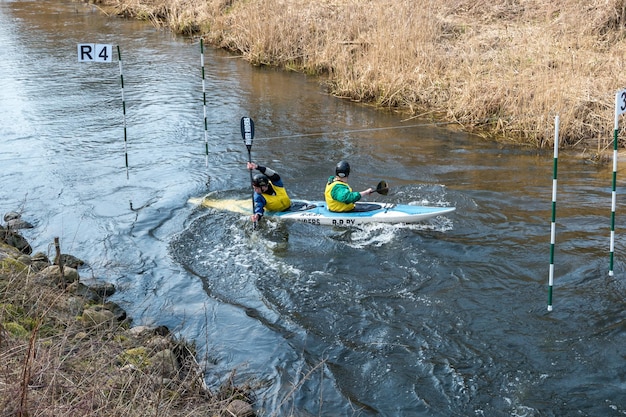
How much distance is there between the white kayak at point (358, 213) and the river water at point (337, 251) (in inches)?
5.2

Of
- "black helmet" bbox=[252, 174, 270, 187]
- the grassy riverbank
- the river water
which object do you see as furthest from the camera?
the grassy riverbank

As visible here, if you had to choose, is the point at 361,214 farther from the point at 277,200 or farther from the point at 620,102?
the point at 620,102

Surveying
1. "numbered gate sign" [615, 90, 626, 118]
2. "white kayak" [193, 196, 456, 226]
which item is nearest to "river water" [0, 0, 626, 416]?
"white kayak" [193, 196, 456, 226]

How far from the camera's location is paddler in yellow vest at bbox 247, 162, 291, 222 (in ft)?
27.9

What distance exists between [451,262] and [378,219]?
1.25m

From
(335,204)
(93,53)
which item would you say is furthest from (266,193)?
(93,53)

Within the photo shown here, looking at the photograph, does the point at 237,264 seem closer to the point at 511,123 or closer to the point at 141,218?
the point at 141,218

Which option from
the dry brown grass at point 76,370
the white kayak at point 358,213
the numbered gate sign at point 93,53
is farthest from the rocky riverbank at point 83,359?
the numbered gate sign at point 93,53

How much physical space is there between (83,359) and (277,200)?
4.50 meters

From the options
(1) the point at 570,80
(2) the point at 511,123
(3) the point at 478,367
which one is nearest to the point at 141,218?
(3) the point at 478,367

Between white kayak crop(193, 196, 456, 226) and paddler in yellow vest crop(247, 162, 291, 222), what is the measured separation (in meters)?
0.10

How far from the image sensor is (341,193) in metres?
8.41

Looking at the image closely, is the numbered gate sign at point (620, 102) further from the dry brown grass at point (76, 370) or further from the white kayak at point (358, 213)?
the dry brown grass at point (76, 370)

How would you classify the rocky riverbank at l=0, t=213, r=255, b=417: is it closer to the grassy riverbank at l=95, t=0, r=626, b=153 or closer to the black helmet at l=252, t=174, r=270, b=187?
the black helmet at l=252, t=174, r=270, b=187
